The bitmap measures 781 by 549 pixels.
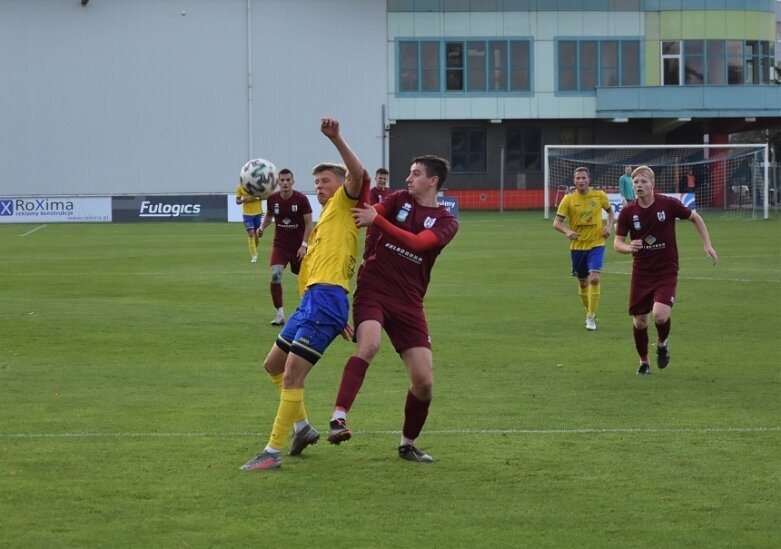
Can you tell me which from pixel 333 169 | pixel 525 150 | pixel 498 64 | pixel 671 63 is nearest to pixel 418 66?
pixel 498 64

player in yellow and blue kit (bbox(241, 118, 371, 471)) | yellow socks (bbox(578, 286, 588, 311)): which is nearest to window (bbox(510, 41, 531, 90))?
yellow socks (bbox(578, 286, 588, 311))

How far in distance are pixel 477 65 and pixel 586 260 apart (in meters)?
46.2

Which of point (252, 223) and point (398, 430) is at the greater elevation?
point (252, 223)

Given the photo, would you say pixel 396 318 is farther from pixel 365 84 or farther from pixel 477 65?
pixel 477 65

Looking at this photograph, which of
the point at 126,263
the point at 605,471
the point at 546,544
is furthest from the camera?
the point at 126,263

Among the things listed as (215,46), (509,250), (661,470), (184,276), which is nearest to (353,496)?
(661,470)

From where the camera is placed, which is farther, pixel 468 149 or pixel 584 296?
pixel 468 149

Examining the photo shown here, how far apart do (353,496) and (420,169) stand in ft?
7.78

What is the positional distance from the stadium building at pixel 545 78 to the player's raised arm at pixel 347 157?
54.5 metres

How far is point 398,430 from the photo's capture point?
9.66 metres

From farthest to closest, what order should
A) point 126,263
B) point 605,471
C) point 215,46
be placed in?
point 215,46 < point 126,263 < point 605,471

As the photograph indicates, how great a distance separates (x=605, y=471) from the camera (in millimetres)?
8203

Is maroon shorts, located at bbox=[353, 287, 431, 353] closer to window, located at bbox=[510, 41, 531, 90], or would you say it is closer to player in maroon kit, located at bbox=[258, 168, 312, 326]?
player in maroon kit, located at bbox=[258, 168, 312, 326]

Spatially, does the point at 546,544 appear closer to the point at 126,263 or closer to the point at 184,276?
the point at 184,276
